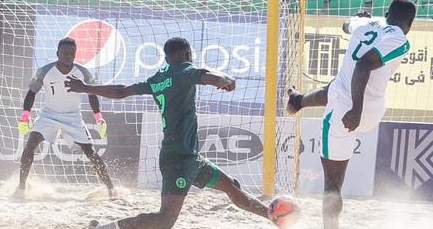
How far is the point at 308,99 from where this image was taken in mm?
6117

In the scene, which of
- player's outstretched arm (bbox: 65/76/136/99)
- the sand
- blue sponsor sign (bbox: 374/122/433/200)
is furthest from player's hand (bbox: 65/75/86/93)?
blue sponsor sign (bbox: 374/122/433/200)

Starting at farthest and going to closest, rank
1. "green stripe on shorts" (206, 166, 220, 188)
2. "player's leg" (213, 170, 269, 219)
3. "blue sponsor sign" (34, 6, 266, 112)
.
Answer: "blue sponsor sign" (34, 6, 266, 112) < "player's leg" (213, 170, 269, 219) < "green stripe on shorts" (206, 166, 220, 188)

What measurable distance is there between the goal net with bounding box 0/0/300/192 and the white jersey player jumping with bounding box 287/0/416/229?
3.89 m

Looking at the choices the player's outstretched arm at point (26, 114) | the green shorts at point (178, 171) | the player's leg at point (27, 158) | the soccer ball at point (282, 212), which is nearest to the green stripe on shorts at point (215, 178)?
the green shorts at point (178, 171)

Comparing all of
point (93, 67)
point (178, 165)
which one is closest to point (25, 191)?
point (93, 67)

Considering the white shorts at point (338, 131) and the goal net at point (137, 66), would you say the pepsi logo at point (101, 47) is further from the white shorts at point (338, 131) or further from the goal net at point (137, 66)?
the white shorts at point (338, 131)

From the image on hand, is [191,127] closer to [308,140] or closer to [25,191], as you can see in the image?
[25,191]

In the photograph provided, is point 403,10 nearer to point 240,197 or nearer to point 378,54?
point 378,54

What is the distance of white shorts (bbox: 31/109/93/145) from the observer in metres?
8.34

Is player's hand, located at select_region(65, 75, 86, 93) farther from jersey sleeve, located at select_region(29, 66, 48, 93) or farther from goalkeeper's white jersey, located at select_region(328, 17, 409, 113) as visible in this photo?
jersey sleeve, located at select_region(29, 66, 48, 93)

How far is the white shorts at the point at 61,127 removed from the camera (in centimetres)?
834

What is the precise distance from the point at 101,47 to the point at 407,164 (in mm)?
4491

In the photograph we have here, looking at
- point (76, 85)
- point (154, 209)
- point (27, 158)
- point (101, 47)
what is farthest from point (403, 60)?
point (76, 85)

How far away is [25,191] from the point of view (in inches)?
331
